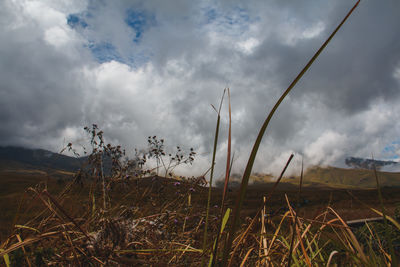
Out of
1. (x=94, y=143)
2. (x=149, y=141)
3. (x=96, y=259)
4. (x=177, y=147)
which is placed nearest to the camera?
(x=96, y=259)

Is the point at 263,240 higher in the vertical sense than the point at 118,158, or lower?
lower

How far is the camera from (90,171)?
3402 millimetres

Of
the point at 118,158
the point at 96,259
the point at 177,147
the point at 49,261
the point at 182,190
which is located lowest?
the point at 49,261

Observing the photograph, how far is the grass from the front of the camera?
4.12 feet

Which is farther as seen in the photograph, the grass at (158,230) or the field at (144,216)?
the field at (144,216)

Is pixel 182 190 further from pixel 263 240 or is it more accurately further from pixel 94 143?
pixel 263 240

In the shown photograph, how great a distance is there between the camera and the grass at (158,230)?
4.12 ft

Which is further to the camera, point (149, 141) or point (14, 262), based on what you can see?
point (149, 141)

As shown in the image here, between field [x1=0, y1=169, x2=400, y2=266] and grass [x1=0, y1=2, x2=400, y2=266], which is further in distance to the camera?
field [x1=0, y1=169, x2=400, y2=266]

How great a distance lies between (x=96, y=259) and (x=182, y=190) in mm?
2734

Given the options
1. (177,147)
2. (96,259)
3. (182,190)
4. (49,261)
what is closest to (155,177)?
(182,190)

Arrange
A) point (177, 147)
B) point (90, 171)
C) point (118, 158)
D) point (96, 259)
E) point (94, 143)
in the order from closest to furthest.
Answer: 1. point (96, 259)
2. point (90, 171)
3. point (94, 143)
4. point (118, 158)
5. point (177, 147)

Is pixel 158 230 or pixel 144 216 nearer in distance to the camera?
pixel 158 230

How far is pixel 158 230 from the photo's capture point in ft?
8.46
